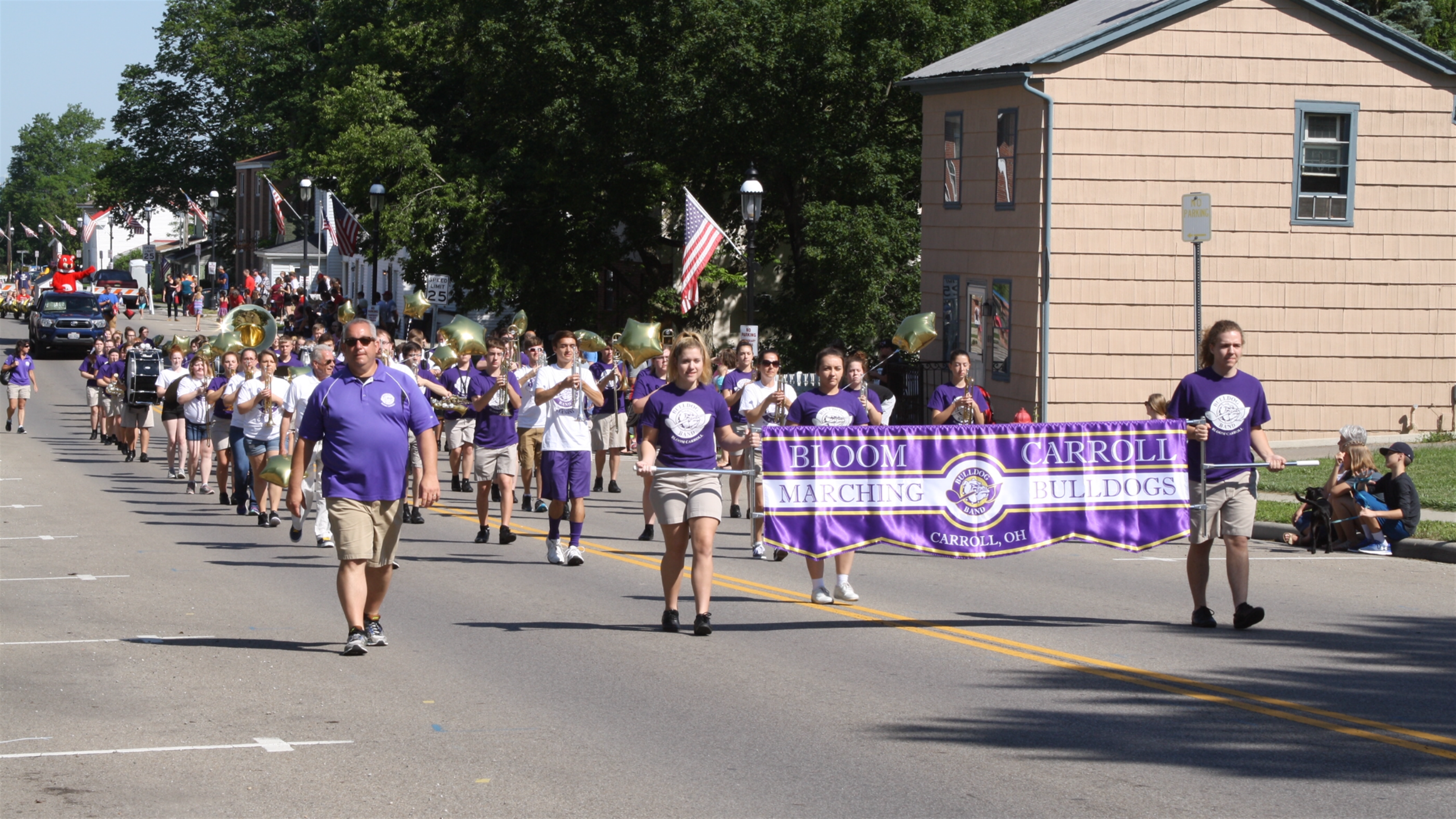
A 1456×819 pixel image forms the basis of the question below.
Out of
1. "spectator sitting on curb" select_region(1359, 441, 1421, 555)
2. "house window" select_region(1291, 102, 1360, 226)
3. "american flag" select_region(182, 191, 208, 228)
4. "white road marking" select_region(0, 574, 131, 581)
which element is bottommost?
"white road marking" select_region(0, 574, 131, 581)

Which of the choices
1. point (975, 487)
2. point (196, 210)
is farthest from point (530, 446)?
point (196, 210)

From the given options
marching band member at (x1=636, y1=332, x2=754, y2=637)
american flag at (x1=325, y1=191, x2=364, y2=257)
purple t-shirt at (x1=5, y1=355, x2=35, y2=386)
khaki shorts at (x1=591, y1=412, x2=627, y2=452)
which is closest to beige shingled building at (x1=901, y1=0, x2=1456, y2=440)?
khaki shorts at (x1=591, y1=412, x2=627, y2=452)

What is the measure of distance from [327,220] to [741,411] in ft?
104

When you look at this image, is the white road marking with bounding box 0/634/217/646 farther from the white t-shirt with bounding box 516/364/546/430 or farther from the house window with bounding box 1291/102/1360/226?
the house window with bounding box 1291/102/1360/226

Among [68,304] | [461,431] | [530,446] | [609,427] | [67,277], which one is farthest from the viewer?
[67,277]

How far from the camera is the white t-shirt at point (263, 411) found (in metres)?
17.3

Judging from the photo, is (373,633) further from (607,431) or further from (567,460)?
(607,431)

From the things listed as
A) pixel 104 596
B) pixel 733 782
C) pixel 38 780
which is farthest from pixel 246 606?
pixel 733 782

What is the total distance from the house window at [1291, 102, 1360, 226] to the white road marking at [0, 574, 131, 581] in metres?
18.8

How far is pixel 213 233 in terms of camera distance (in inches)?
3482

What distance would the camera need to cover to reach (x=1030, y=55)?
2555 cm

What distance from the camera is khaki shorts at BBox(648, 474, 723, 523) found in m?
10.3

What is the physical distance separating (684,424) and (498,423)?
224 inches

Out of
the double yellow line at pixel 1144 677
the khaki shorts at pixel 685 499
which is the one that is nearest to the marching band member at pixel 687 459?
the khaki shorts at pixel 685 499
